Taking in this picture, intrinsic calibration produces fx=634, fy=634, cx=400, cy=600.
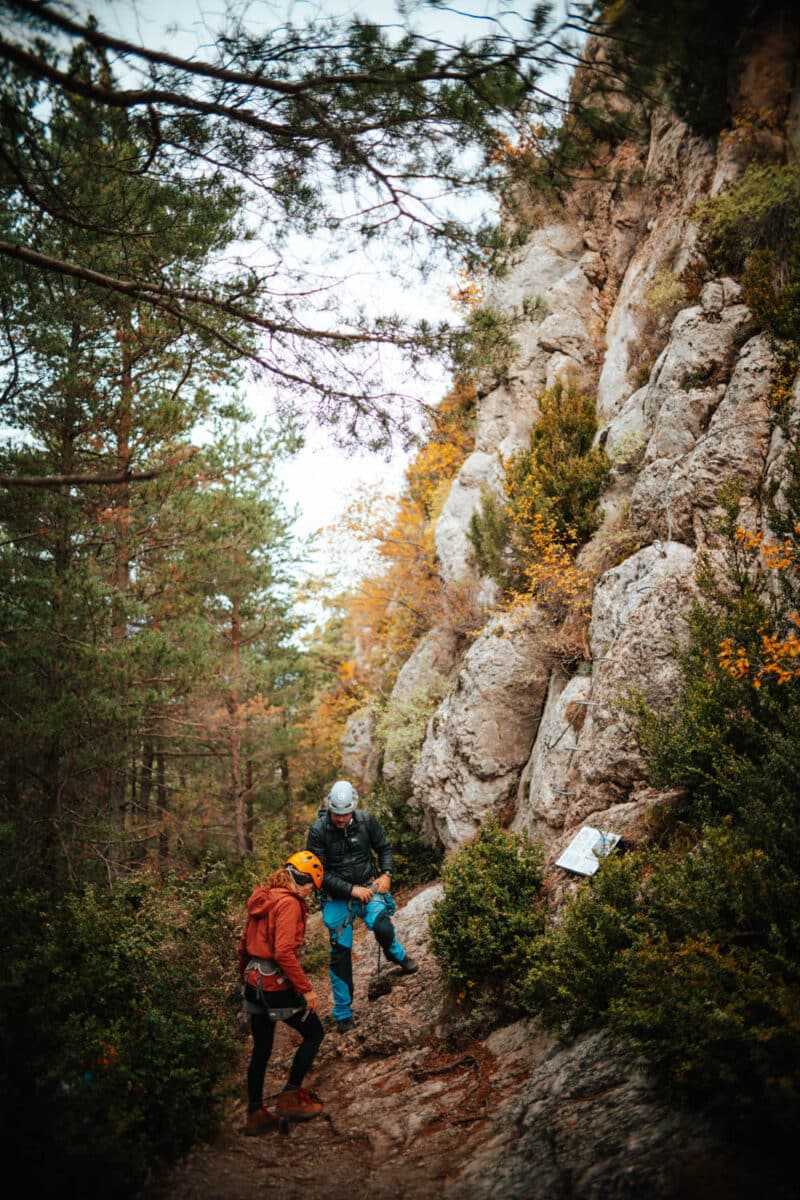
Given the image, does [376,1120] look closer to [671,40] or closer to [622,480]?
[671,40]

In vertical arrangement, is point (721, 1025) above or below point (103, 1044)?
below

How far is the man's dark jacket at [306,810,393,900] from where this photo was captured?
18.6 feet

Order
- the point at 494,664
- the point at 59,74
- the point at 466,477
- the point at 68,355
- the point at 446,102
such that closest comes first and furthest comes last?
the point at 59,74 → the point at 446,102 → the point at 68,355 → the point at 494,664 → the point at 466,477

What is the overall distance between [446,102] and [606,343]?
8098mm

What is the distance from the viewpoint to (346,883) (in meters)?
5.58

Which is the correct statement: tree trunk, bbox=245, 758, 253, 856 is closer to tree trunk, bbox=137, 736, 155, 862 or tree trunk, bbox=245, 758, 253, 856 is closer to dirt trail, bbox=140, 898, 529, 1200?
tree trunk, bbox=137, 736, 155, 862

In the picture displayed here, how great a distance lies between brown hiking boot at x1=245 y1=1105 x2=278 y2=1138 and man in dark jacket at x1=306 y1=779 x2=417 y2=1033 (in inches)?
48.4

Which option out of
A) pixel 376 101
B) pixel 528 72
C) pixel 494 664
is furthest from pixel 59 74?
pixel 494 664

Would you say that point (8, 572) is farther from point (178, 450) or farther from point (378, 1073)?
point (378, 1073)

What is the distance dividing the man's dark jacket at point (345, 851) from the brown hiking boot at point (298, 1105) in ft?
4.64

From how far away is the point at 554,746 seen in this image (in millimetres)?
7691

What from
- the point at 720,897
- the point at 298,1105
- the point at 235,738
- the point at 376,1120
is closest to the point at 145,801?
the point at 235,738

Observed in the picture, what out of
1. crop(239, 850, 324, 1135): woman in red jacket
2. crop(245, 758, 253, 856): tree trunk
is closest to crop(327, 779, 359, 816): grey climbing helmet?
crop(239, 850, 324, 1135): woman in red jacket

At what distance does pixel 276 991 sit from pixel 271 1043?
1.08ft
